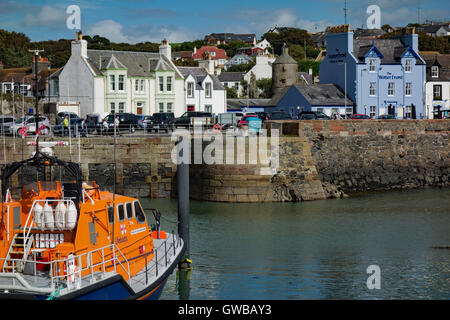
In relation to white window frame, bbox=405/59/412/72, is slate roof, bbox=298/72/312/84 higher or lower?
higher

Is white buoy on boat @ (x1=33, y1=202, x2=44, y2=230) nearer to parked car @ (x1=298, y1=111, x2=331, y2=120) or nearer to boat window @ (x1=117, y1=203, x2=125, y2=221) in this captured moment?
boat window @ (x1=117, y1=203, x2=125, y2=221)

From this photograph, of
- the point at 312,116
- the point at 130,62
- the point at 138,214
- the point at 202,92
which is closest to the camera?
the point at 138,214

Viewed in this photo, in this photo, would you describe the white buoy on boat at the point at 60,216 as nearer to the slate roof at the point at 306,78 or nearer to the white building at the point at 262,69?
the slate roof at the point at 306,78

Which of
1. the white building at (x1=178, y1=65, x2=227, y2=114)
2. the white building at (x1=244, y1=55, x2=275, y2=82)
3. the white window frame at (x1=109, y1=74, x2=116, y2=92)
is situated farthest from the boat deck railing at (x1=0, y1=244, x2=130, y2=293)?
the white building at (x1=244, y1=55, x2=275, y2=82)

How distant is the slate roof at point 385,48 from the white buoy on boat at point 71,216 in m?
37.2

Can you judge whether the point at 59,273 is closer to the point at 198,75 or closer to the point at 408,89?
the point at 408,89

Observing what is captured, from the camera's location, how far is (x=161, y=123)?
36562 mm

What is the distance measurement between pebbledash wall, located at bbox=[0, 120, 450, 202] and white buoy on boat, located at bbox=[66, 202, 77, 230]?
45.7 ft

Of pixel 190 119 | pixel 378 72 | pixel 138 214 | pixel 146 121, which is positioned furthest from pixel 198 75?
pixel 138 214

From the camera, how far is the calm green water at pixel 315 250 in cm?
1761

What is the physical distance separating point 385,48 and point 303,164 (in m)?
21.6

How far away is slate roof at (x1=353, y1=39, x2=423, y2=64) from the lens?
48516mm

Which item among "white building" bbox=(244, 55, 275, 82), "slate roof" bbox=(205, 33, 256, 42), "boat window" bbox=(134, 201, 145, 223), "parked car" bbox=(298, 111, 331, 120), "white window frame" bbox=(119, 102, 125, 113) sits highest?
"slate roof" bbox=(205, 33, 256, 42)

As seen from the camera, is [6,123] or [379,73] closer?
[6,123]
